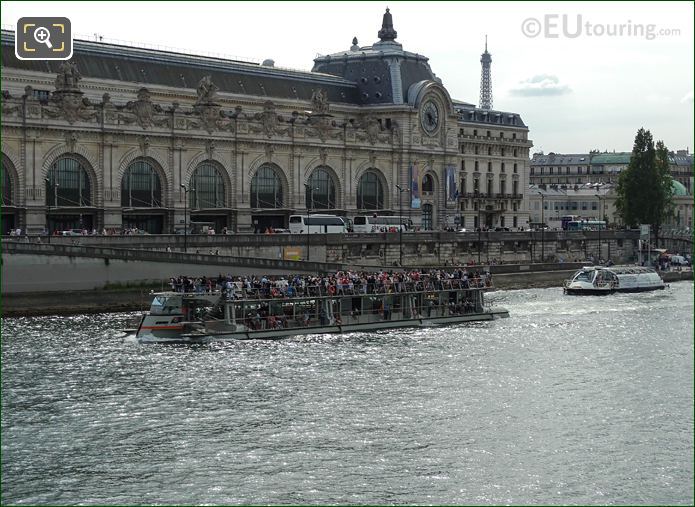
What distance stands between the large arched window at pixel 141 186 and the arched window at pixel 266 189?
10713 mm

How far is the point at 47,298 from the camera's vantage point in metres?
75.0

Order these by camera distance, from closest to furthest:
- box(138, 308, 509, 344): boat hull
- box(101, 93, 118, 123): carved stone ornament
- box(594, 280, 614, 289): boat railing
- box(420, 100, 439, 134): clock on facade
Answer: box(138, 308, 509, 344): boat hull
box(594, 280, 614, 289): boat railing
box(101, 93, 118, 123): carved stone ornament
box(420, 100, 439, 134): clock on facade

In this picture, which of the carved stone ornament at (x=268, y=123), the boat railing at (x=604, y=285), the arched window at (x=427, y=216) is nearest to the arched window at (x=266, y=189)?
the carved stone ornament at (x=268, y=123)

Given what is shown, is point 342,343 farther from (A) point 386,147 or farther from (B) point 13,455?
(A) point 386,147

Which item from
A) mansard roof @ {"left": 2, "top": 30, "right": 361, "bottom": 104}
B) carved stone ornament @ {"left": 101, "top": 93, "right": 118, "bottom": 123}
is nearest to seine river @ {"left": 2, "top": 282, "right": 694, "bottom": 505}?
carved stone ornament @ {"left": 101, "top": 93, "right": 118, "bottom": 123}

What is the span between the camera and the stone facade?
95.6 meters

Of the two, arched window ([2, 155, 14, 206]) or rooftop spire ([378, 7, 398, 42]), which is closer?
arched window ([2, 155, 14, 206])

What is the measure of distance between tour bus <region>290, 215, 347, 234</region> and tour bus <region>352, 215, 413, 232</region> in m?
3.78

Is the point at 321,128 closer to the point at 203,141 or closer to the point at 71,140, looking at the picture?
the point at 203,141

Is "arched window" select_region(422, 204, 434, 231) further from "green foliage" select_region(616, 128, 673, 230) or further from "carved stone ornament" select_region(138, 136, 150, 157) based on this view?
"carved stone ornament" select_region(138, 136, 150, 157)

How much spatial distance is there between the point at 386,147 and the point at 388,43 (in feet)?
46.4

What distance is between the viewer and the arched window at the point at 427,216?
13112cm

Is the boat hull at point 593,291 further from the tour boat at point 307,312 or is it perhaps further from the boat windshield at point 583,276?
the tour boat at point 307,312

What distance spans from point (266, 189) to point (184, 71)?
13060 mm
